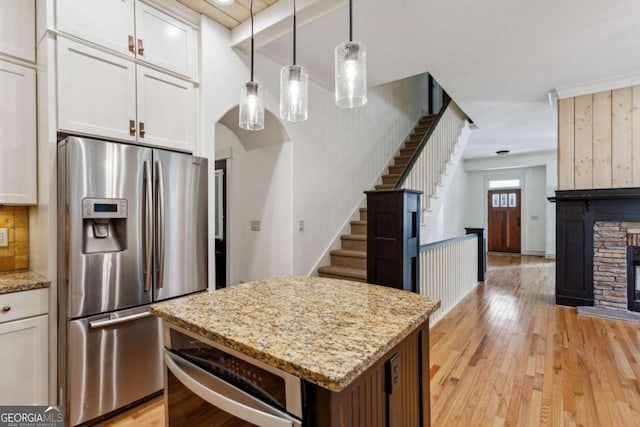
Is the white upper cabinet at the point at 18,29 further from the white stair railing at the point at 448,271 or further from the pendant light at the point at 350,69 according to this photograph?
the white stair railing at the point at 448,271

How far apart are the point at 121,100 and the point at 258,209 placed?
1783 mm

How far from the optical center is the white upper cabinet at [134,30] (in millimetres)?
1979

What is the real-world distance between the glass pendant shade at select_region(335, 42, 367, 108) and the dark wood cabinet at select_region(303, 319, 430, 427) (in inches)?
41.2

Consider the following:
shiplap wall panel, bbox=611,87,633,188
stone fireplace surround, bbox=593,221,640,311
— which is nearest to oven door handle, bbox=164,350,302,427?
stone fireplace surround, bbox=593,221,640,311

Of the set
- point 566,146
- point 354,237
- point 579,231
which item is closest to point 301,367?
point 354,237

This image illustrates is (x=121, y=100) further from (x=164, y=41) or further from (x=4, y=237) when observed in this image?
(x=4, y=237)

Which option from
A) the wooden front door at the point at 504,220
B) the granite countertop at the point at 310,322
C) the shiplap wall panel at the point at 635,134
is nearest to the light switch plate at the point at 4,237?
the granite countertop at the point at 310,322

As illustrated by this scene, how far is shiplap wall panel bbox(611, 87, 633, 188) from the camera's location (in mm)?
3721

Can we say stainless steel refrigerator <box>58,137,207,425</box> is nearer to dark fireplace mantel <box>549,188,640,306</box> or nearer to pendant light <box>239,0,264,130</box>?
pendant light <box>239,0,264,130</box>

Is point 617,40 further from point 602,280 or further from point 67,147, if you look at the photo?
point 67,147

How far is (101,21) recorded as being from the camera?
2.07 metres

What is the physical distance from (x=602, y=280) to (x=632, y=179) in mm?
1209

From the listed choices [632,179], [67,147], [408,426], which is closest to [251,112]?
[67,147]

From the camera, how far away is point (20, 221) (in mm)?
2174
